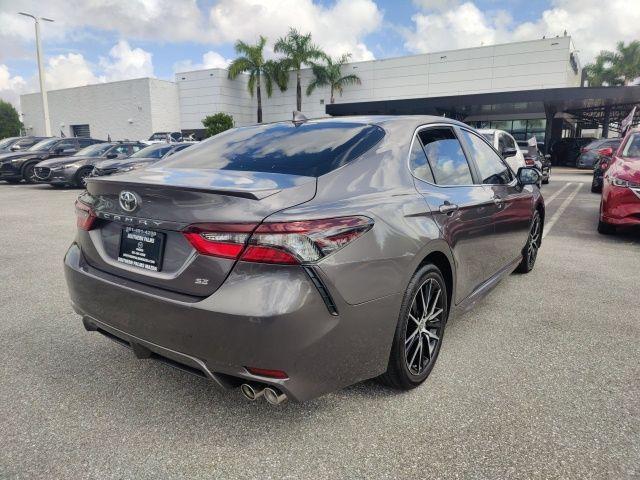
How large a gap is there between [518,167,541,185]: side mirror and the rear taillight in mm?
2952

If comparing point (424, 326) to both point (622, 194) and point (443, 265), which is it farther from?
point (622, 194)

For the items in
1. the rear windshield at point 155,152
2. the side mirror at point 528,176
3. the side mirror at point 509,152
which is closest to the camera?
the side mirror at point 528,176

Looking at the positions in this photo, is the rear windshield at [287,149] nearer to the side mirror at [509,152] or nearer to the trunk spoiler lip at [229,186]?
the trunk spoiler lip at [229,186]

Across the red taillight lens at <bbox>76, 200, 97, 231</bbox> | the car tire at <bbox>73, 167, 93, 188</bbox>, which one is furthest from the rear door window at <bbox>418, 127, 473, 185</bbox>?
the car tire at <bbox>73, 167, 93, 188</bbox>

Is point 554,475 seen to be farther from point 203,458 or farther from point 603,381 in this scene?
point 203,458

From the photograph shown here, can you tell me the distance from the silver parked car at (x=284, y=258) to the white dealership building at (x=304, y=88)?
28.3 metres

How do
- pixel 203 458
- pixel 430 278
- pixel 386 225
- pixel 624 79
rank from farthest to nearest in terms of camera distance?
pixel 624 79
pixel 430 278
pixel 386 225
pixel 203 458

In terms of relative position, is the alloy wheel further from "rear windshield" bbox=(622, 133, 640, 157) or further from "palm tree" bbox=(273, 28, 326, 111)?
"palm tree" bbox=(273, 28, 326, 111)

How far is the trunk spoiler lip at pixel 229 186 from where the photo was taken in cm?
207

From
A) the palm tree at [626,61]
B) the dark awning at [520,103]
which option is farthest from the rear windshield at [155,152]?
the palm tree at [626,61]

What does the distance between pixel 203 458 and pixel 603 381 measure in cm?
237

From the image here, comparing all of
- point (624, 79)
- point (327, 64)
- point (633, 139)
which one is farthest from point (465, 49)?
point (633, 139)

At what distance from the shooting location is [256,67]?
40531mm

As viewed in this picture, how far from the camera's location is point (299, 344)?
2018 millimetres
